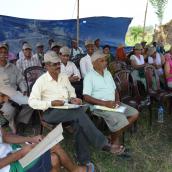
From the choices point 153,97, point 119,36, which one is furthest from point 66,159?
point 119,36

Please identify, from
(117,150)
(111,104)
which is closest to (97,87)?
(111,104)

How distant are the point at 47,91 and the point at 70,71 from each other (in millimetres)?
1591

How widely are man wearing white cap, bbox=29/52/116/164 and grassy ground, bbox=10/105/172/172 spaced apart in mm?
219

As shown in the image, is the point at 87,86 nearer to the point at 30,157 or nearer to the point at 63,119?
the point at 63,119

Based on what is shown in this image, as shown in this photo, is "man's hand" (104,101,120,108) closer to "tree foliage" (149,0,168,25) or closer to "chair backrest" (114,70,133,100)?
"chair backrest" (114,70,133,100)

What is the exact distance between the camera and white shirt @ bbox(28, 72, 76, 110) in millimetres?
4086

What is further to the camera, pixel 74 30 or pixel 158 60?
pixel 74 30

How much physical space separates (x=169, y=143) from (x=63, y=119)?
66.9 inches

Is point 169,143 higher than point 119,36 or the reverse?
→ the reverse

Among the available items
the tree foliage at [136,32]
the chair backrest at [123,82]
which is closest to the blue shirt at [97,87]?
the chair backrest at [123,82]

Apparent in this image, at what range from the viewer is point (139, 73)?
6.21 meters

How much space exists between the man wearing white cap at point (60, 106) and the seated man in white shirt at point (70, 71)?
121cm

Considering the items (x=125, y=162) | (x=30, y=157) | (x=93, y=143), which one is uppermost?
(x=30, y=157)

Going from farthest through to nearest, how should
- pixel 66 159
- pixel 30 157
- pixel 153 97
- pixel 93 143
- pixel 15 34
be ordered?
pixel 15 34, pixel 153 97, pixel 93 143, pixel 66 159, pixel 30 157
